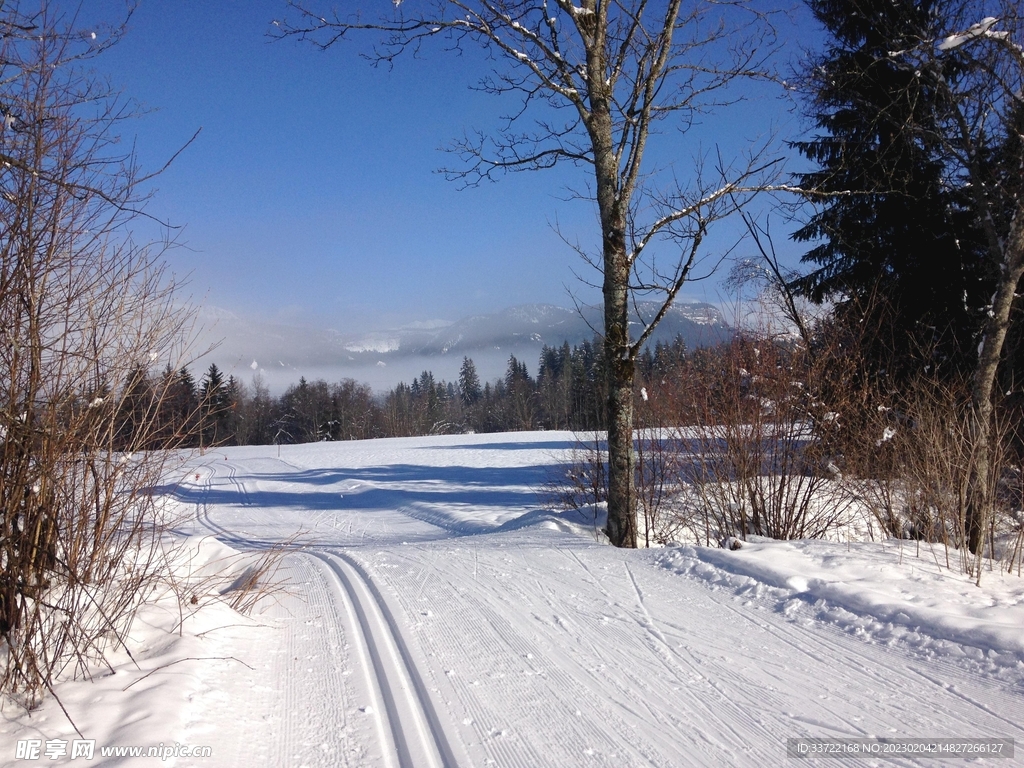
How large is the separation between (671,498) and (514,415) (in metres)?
75.6

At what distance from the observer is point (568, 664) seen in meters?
3.55

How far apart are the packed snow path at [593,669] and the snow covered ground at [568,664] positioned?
1cm

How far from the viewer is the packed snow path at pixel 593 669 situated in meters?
2.74

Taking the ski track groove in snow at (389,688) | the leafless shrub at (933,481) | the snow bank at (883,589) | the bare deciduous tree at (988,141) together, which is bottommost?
the ski track groove in snow at (389,688)

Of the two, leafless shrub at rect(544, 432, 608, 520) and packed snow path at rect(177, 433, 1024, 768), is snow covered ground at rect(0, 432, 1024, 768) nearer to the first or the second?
packed snow path at rect(177, 433, 1024, 768)

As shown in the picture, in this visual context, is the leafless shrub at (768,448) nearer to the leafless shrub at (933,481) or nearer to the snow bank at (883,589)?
the leafless shrub at (933,481)

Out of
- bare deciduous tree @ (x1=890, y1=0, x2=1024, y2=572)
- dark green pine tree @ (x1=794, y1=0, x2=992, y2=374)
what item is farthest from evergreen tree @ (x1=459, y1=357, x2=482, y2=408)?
bare deciduous tree @ (x1=890, y1=0, x2=1024, y2=572)

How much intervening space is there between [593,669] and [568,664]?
0.51 ft

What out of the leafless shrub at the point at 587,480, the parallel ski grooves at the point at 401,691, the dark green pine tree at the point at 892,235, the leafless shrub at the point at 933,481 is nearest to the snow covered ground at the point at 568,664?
the parallel ski grooves at the point at 401,691

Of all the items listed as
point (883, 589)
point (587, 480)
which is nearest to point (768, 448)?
point (883, 589)

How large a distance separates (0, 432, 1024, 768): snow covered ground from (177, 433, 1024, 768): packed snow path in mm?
14

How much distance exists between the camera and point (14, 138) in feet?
10.7

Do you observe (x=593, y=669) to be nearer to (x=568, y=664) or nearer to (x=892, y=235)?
(x=568, y=664)

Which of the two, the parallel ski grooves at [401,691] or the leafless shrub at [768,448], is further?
the leafless shrub at [768,448]
